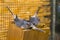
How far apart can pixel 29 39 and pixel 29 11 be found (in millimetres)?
1060

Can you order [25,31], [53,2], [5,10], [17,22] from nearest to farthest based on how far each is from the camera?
[53,2] < [25,31] < [17,22] < [5,10]

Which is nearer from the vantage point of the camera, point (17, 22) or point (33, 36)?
point (33, 36)

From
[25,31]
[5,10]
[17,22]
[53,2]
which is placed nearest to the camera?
[53,2]

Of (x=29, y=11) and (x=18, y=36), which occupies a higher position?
(x=29, y=11)

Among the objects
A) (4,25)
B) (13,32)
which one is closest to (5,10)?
(4,25)

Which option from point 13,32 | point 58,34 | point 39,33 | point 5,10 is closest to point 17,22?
point 13,32

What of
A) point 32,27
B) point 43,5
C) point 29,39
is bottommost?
point 29,39

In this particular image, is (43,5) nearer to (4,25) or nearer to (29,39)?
(4,25)

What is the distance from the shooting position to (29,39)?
1.93m

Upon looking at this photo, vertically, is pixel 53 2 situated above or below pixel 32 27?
above

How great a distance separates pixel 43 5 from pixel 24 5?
30 centimetres

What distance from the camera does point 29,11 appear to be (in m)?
2.94

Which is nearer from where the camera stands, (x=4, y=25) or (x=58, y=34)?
(x=58, y=34)

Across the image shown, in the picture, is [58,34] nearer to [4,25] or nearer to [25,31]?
[25,31]
